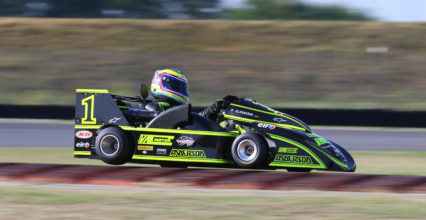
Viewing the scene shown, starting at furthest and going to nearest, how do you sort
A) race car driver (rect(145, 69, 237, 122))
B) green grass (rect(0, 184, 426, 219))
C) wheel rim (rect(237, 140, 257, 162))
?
race car driver (rect(145, 69, 237, 122)) → wheel rim (rect(237, 140, 257, 162)) → green grass (rect(0, 184, 426, 219))

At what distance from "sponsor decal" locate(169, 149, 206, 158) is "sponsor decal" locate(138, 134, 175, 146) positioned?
→ 113mm

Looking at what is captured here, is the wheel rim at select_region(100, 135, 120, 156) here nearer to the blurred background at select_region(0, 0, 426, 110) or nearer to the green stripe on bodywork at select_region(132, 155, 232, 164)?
the green stripe on bodywork at select_region(132, 155, 232, 164)

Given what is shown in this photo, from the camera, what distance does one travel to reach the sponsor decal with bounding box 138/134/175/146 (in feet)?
24.9

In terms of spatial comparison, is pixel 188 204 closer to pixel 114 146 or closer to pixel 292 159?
pixel 292 159

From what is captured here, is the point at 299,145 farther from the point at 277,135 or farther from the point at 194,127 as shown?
the point at 194,127

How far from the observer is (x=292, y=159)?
7227 millimetres

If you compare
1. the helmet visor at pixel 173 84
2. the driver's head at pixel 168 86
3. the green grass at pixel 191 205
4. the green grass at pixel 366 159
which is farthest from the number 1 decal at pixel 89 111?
the green grass at pixel 191 205

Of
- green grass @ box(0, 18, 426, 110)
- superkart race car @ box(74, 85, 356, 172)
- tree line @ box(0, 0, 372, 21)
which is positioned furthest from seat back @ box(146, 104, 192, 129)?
tree line @ box(0, 0, 372, 21)

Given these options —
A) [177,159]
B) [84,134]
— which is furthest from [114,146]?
[177,159]

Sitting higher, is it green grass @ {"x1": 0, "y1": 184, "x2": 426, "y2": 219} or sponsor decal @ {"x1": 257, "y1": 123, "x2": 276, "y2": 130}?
sponsor decal @ {"x1": 257, "y1": 123, "x2": 276, "y2": 130}

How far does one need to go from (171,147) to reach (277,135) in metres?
1.20

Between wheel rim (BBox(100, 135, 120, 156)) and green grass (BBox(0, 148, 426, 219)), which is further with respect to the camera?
wheel rim (BBox(100, 135, 120, 156))

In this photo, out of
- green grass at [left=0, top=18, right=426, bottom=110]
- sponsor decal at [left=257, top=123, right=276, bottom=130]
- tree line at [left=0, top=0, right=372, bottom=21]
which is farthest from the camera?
tree line at [left=0, top=0, right=372, bottom=21]

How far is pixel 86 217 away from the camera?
493 centimetres
